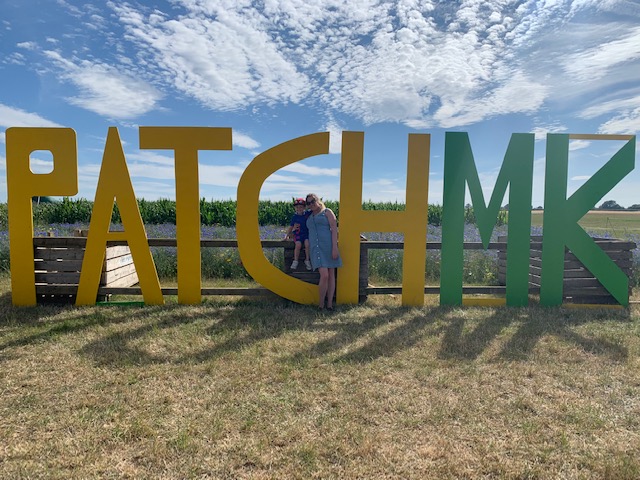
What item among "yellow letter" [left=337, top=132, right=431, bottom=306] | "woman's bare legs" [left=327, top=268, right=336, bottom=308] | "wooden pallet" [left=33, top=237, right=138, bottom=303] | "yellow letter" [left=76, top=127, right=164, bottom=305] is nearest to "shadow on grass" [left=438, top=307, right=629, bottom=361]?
"yellow letter" [left=337, top=132, right=431, bottom=306]

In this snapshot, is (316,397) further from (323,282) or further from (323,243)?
(323,243)

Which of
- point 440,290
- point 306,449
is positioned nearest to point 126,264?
point 440,290

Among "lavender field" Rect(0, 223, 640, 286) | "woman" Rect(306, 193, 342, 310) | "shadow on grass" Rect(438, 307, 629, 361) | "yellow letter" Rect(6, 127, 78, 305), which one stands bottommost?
"shadow on grass" Rect(438, 307, 629, 361)

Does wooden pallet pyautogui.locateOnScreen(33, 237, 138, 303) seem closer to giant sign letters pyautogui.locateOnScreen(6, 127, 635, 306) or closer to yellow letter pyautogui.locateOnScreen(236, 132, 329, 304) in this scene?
giant sign letters pyautogui.locateOnScreen(6, 127, 635, 306)

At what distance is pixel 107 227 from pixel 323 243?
10.9 ft

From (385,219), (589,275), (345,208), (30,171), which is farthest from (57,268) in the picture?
(589,275)

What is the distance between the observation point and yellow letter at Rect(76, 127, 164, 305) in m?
6.34

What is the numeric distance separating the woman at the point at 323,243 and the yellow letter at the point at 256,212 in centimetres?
38

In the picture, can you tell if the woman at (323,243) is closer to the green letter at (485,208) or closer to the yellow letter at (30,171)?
the green letter at (485,208)

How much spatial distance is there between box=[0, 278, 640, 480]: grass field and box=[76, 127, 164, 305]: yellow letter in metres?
0.76

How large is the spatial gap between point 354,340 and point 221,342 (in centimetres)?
153

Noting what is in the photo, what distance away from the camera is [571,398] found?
353 centimetres

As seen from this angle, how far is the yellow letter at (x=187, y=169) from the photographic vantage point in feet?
20.9

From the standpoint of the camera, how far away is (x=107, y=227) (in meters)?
6.42
